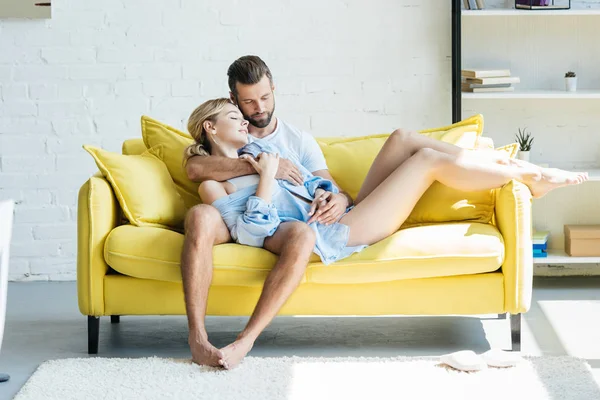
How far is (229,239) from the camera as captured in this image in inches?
140

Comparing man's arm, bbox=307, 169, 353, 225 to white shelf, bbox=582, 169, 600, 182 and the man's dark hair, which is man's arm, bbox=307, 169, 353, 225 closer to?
the man's dark hair

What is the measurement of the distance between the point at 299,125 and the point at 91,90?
3.59ft

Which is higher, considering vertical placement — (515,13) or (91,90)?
(515,13)

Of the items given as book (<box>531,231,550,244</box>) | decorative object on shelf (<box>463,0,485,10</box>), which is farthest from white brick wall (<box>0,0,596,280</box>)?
book (<box>531,231,550,244</box>)

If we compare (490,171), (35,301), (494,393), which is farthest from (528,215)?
(35,301)

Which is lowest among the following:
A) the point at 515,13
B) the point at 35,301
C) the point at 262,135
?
the point at 35,301

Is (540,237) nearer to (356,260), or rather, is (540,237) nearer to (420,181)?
(420,181)

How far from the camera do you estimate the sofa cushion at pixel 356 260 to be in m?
3.42

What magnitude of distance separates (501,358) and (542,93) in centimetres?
178

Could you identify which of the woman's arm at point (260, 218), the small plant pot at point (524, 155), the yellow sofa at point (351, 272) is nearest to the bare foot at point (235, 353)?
the yellow sofa at point (351, 272)

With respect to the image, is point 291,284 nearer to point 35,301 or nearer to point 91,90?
point 35,301

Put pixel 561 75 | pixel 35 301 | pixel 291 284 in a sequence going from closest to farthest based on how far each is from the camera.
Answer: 1. pixel 291 284
2. pixel 35 301
3. pixel 561 75

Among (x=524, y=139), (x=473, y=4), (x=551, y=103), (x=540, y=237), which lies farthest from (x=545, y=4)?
(x=540, y=237)

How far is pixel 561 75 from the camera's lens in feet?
15.9
